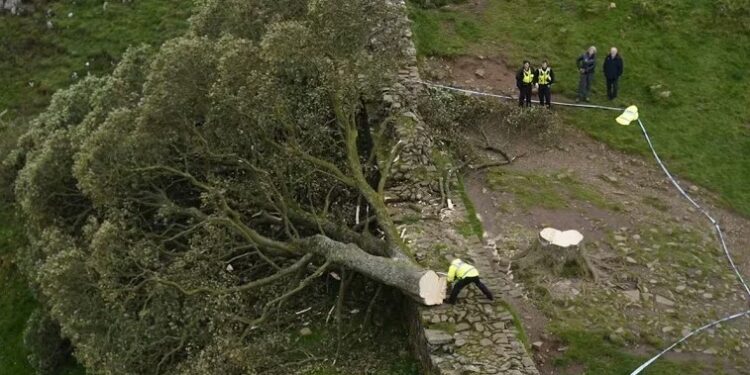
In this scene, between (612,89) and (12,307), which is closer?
(612,89)

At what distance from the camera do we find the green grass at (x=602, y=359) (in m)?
16.5

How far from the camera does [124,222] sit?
18.5m

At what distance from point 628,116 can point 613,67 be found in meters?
1.85

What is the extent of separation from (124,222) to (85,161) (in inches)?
67.7

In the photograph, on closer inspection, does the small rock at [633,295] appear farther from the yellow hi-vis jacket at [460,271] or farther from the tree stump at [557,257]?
the yellow hi-vis jacket at [460,271]

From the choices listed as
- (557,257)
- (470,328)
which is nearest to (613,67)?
(557,257)

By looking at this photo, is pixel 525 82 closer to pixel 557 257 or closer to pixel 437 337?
pixel 557 257

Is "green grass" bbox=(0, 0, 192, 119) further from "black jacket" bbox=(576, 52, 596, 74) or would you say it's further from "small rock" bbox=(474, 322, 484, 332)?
"small rock" bbox=(474, 322, 484, 332)

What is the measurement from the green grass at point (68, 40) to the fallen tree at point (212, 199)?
15634 mm

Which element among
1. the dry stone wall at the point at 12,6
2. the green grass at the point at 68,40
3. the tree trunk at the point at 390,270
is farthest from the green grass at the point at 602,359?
the dry stone wall at the point at 12,6

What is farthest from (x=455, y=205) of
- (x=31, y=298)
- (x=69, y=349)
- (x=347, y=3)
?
(x=31, y=298)

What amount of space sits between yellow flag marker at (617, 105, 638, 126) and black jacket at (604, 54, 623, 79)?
4.41ft

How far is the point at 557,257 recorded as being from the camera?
19.1m

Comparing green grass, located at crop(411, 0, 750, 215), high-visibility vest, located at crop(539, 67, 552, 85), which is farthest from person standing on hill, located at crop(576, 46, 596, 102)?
high-visibility vest, located at crop(539, 67, 552, 85)
